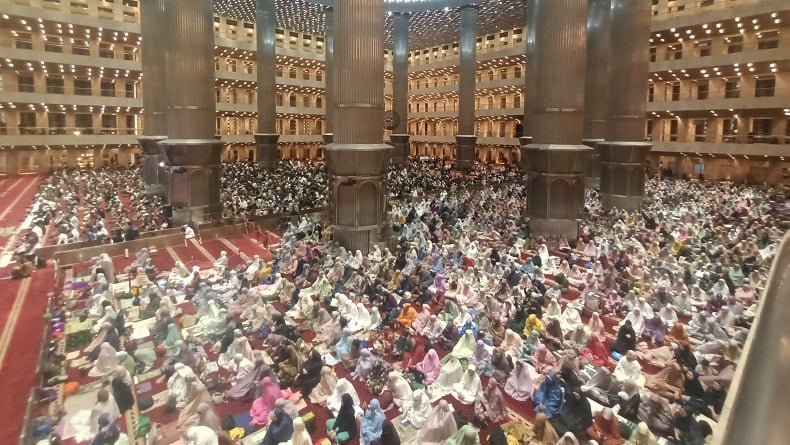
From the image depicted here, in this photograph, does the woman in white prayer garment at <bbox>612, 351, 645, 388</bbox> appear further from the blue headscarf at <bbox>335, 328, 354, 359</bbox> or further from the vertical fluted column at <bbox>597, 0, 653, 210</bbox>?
the vertical fluted column at <bbox>597, 0, 653, 210</bbox>

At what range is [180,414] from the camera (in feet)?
17.9

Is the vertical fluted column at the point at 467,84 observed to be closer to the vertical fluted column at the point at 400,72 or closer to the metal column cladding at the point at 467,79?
the metal column cladding at the point at 467,79

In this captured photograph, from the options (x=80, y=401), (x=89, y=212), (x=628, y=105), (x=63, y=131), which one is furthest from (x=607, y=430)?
(x=63, y=131)

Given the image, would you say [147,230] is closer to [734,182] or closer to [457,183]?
[457,183]

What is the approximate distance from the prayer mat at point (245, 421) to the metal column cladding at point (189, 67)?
11807 mm

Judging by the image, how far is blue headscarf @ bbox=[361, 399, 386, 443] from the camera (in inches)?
196

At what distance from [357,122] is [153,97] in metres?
13.8

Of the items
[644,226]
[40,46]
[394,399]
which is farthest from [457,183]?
[40,46]

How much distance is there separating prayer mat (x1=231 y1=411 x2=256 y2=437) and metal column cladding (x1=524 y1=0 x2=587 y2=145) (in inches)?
465

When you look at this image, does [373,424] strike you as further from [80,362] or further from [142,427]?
[80,362]

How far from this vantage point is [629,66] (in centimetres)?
1777

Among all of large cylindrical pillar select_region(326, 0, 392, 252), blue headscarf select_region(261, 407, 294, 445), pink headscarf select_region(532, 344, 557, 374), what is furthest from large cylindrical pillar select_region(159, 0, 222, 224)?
pink headscarf select_region(532, 344, 557, 374)

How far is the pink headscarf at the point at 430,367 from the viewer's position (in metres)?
6.36

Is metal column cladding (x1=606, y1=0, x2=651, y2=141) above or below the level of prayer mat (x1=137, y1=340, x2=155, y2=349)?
above
